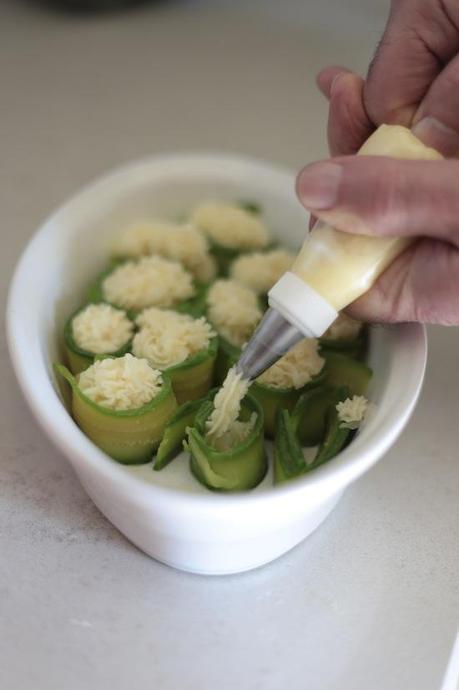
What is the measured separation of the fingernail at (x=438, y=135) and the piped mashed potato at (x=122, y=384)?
0.79ft

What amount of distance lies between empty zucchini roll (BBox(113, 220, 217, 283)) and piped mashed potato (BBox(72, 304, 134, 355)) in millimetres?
93

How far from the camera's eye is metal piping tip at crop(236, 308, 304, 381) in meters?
0.53

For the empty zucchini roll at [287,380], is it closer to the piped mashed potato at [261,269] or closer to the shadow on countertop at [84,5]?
the piped mashed potato at [261,269]

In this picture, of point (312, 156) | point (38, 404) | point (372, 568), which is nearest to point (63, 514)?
point (38, 404)

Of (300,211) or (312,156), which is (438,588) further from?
(312,156)

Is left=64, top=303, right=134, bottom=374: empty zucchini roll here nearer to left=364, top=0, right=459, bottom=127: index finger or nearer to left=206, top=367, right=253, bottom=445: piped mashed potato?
left=206, top=367, right=253, bottom=445: piped mashed potato

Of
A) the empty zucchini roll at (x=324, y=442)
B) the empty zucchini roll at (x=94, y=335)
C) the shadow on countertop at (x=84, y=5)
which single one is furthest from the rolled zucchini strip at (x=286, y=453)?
the shadow on countertop at (x=84, y=5)

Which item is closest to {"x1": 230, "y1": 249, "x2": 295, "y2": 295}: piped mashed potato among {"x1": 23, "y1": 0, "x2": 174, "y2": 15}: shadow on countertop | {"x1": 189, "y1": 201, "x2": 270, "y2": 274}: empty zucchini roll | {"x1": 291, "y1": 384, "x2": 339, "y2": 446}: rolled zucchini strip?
{"x1": 189, "y1": 201, "x2": 270, "y2": 274}: empty zucchini roll

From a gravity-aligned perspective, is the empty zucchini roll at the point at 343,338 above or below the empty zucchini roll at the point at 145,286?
above

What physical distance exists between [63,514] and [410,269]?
31 centimetres

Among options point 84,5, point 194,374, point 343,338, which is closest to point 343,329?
point 343,338

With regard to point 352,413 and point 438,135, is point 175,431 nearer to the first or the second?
point 352,413

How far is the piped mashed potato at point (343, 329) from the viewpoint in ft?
2.13

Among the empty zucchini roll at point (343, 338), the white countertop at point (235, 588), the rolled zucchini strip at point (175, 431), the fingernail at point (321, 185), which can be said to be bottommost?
the white countertop at point (235, 588)
